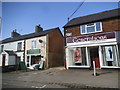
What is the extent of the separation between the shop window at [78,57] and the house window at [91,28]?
2.49 m

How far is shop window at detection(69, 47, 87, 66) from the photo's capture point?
1247 centimetres

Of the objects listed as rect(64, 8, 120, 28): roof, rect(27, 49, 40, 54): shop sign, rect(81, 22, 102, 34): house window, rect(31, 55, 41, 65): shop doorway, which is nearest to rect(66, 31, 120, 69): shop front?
rect(81, 22, 102, 34): house window

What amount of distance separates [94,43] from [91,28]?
229 cm

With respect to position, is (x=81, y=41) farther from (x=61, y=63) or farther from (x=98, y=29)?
(x=61, y=63)

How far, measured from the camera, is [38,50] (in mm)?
18156

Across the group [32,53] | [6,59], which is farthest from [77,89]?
[6,59]

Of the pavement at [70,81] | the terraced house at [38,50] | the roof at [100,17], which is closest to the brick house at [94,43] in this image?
the roof at [100,17]

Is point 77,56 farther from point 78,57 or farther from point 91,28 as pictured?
point 91,28

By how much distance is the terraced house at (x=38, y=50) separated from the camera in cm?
1781

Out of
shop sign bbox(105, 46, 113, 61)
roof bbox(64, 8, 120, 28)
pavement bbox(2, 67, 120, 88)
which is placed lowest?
pavement bbox(2, 67, 120, 88)

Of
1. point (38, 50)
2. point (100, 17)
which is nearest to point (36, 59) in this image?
point (38, 50)

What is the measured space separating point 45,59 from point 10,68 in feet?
18.8

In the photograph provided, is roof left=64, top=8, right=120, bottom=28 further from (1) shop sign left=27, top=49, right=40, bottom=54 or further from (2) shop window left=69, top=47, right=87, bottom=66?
(1) shop sign left=27, top=49, right=40, bottom=54

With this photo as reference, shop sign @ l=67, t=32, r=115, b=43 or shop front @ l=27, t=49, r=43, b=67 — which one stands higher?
shop sign @ l=67, t=32, r=115, b=43
